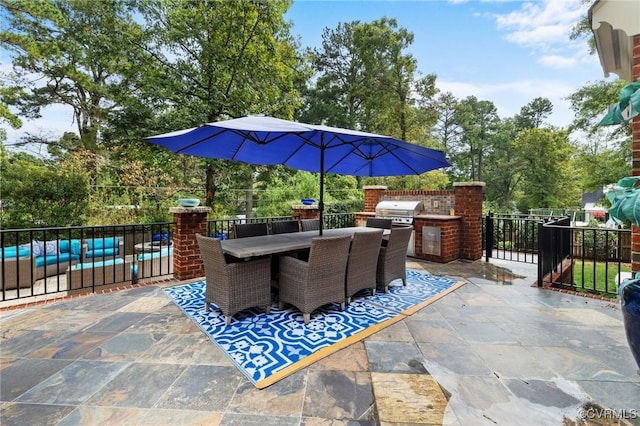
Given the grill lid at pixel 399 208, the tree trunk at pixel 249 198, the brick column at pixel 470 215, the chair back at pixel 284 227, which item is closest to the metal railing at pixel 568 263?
the brick column at pixel 470 215

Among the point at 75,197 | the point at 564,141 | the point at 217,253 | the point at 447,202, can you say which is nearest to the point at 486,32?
the point at 447,202

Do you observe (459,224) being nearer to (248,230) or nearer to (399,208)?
(399,208)

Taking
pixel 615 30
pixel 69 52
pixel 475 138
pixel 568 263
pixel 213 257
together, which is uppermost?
pixel 475 138

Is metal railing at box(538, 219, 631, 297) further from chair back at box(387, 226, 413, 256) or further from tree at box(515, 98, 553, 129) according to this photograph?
tree at box(515, 98, 553, 129)

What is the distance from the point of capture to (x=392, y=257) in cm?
378

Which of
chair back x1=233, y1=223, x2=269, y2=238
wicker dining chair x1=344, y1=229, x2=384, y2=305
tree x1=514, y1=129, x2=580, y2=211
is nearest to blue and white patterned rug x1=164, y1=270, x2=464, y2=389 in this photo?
wicker dining chair x1=344, y1=229, x2=384, y2=305

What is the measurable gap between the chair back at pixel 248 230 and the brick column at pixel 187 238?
0.70 meters

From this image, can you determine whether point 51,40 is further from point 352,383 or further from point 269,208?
point 352,383

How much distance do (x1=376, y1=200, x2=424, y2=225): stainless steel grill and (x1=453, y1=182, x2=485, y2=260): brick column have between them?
0.78 m

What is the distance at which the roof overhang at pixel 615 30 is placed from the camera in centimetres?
208

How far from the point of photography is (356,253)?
322 cm

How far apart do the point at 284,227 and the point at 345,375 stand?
2.77 meters

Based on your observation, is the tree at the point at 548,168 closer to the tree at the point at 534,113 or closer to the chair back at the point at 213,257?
the tree at the point at 534,113

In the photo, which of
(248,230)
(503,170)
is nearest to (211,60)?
(248,230)
